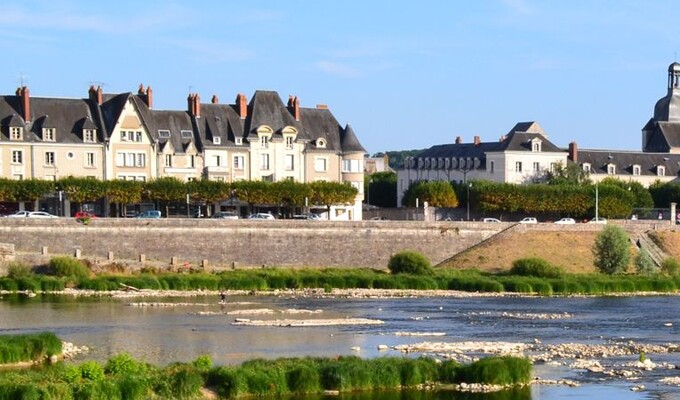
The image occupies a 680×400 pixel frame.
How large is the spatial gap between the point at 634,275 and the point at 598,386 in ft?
131

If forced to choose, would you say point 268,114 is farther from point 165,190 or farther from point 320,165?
point 165,190

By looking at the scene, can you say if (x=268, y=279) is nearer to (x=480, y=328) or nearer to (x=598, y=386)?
(x=480, y=328)

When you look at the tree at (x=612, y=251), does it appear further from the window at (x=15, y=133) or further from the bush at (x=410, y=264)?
the window at (x=15, y=133)

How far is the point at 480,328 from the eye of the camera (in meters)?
53.9

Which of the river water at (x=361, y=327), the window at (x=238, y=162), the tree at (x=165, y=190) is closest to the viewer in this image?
the river water at (x=361, y=327)

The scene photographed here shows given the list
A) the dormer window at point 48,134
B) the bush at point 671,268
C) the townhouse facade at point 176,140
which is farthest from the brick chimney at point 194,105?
the bush at point 671,268

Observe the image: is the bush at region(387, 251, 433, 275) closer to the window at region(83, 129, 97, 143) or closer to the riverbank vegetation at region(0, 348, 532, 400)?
the window at region(83, 129, 97, 143)

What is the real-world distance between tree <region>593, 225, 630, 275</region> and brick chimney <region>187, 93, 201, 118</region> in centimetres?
2876

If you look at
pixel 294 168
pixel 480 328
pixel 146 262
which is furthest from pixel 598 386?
pixel 294 168

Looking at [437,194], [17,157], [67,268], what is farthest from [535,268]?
[17,157]

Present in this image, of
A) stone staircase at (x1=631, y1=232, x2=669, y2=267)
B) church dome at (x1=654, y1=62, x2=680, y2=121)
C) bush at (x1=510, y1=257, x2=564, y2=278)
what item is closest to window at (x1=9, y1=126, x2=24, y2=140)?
bush at (x1=510, y1=257, x2=564, y2=278)

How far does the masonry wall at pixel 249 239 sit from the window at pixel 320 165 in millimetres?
13595

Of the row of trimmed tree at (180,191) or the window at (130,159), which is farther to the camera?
the window at (130,159)

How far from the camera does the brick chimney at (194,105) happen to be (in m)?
92.3
